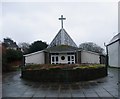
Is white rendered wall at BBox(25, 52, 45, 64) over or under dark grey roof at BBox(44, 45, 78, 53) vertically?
under

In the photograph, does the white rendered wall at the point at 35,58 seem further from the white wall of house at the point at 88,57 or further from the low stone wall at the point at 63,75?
the low stone wall at the point at 63,75

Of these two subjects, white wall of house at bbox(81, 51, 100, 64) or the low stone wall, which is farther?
white wall of house at bbox(81, 51, 100, 64)

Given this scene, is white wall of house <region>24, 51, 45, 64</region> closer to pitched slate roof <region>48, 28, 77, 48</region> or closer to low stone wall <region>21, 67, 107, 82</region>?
pitched slate roof <region>48, 28, 77, 48</region>

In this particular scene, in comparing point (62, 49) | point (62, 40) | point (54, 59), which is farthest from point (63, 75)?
point (62, 40)

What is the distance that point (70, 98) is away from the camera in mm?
10133

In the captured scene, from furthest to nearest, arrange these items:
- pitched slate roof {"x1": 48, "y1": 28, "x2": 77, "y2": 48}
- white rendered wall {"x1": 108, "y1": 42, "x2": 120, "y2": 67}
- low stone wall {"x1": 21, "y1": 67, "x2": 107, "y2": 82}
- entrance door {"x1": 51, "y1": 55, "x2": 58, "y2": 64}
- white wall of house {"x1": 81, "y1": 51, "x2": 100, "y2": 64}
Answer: pitched slate roof {"x1": 48, "y1": 28, "x2": 77, "y2": 48} → white wall of house {"x1": 81, "y1": 51, "x2": 100, "y2": 64} → entrance door {"x1": 51, "y1": 55, "x2": 58, "y2": 64} → white rendered wall {"x1": 108, "y1": 42, "x2": 120, "y2": 67} → low stone wall {"x1": 21, "y1": 67, "x2": 107, "y2": 82}

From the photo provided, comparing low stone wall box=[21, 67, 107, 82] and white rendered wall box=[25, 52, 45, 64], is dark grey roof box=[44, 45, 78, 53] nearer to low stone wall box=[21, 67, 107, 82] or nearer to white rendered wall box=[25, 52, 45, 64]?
white rendered wall box=[25, 52, 45, 64]

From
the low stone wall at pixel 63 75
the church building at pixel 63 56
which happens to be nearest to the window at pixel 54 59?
the church building at pixel 63 56

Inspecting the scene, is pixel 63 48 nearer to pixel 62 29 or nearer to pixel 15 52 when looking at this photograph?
pixel 62 29

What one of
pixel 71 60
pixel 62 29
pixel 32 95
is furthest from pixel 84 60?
pixel 32 95

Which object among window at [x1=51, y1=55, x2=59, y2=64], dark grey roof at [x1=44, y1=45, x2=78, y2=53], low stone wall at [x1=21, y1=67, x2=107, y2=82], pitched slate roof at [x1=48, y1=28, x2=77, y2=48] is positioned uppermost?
pitched slate roof at [x1=48, y1=28, x2=77, y2=48]

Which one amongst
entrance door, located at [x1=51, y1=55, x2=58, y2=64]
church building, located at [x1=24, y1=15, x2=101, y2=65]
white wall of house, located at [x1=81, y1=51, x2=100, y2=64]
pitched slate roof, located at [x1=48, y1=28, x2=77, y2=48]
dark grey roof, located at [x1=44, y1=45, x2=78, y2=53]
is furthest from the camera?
pitched slate roof, located at [x1=48, y1=28, x2=77, y2=48]

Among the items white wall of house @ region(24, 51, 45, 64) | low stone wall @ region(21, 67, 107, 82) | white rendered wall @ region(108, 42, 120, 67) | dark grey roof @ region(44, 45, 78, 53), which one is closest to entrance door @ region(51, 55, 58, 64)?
dark grey roof @ region(44, 45, 78, 53)

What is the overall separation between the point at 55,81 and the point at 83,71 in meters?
2.15
